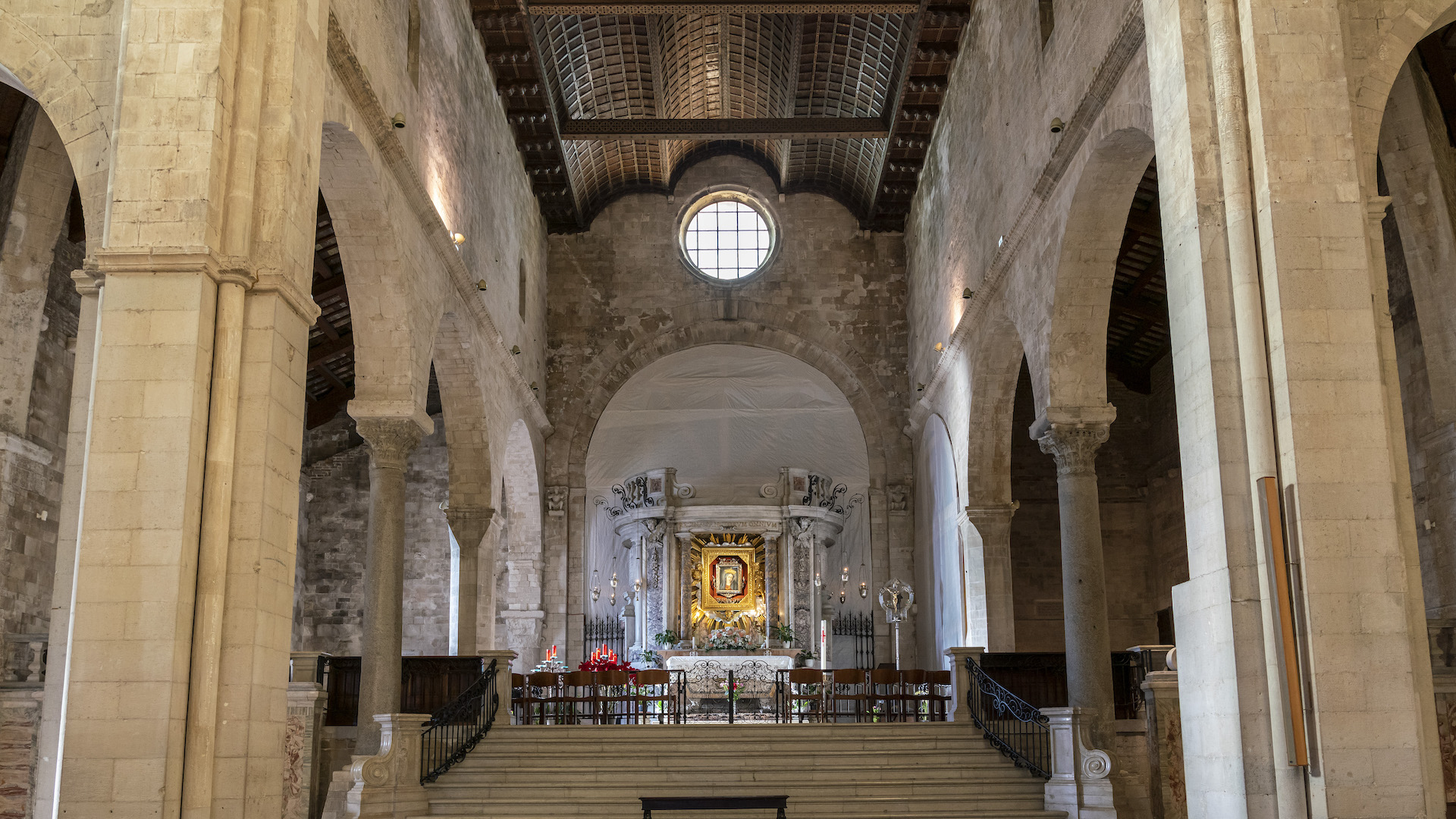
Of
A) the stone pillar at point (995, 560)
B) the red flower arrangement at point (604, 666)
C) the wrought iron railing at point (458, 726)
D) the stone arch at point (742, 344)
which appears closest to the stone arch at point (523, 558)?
the stone arch at point (742, 344)

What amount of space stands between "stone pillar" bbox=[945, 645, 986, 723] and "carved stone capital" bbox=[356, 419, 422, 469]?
7.09 meters

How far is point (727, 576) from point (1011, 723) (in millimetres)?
10735

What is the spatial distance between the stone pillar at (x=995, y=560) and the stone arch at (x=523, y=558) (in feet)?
28.7

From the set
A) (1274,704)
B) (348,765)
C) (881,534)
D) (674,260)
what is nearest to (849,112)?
(674,260)

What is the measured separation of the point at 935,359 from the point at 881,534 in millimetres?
4459

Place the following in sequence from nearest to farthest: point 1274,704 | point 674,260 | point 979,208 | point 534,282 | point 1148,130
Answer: point 1274,704, point 1148,130, point 979,208, point 534,282, point 674,260

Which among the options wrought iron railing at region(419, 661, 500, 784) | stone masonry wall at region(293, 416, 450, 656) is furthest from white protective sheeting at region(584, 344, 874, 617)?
wrought iron railing at region(419, 661, 500, 784)

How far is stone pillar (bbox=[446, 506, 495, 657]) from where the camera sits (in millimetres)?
19594

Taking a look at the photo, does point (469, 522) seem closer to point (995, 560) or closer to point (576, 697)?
point (576, 697)

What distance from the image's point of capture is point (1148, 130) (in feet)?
39.0

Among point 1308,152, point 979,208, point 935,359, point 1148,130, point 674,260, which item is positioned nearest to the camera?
point 1308,152

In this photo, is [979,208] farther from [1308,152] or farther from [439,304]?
[1308,152]

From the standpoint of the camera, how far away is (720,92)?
2592 centimetres

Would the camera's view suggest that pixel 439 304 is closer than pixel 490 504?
Yes
